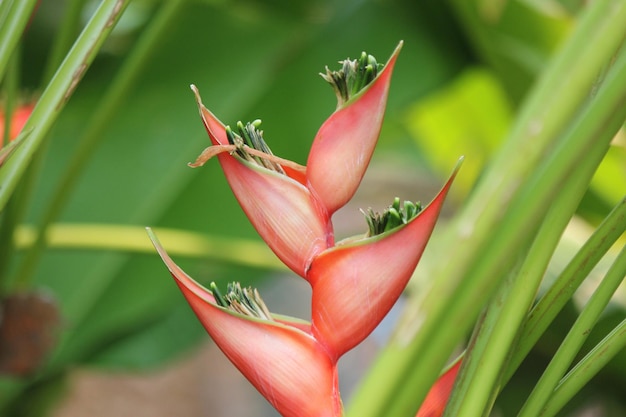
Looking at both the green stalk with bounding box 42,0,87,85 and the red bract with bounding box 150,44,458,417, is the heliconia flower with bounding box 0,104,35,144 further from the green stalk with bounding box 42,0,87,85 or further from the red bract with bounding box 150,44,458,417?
the red bract with bounding box 150,44,458,417

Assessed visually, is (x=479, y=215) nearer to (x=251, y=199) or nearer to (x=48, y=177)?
(x=251, y=199)

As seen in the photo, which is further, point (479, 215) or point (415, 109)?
point (415, 109)

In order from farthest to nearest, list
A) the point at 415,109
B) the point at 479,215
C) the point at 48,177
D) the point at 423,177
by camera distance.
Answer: the point at 423,177, the point at 415,109, the point at 48,177, the point at 479,215

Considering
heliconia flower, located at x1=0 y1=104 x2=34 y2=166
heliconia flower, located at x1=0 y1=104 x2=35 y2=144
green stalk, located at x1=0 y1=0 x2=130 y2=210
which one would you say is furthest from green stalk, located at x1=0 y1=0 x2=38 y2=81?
heliconia flower, located at x1=0 y1=104 x2=35 y2=144

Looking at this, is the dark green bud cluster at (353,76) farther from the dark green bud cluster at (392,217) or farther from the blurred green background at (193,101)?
the blurred green background at (193,101)

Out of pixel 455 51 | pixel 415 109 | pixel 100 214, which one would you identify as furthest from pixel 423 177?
pixel 100 214

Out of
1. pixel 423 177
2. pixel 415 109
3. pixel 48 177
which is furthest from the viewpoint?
A: pixel 423 177

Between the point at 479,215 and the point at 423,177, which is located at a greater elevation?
the point at 479,215
